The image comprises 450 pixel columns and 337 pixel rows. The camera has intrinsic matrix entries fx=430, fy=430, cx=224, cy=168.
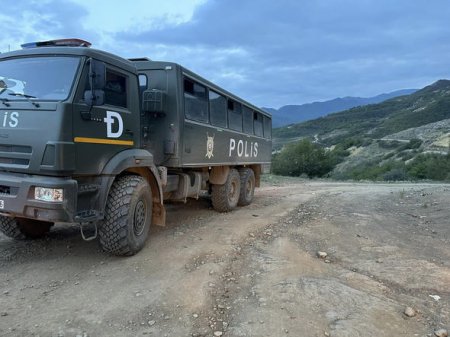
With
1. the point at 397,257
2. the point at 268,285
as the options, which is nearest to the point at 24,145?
the point at 268,285

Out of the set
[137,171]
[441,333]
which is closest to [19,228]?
[137,171]

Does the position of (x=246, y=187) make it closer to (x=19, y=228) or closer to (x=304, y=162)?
(x=19, y=228)

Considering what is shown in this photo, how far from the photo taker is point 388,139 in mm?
60812

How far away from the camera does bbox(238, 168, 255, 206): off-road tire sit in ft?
37.0

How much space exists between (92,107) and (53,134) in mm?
612

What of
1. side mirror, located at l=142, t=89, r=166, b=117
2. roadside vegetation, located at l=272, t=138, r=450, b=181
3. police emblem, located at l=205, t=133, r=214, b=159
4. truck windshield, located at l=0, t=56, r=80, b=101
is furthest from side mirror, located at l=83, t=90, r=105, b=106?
roadside vegetation, located at l=272, t=138, r=450, b=181

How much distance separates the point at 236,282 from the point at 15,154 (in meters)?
3.01

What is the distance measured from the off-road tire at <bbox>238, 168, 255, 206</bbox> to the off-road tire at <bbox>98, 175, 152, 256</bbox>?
5321 millimetres

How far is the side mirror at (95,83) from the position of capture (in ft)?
16.8

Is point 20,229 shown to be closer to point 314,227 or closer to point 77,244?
point 77,244

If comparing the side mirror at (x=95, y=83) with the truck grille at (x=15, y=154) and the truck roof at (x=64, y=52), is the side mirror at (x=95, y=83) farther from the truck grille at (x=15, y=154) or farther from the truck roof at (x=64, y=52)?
the truck grille at (x=15, y=154)

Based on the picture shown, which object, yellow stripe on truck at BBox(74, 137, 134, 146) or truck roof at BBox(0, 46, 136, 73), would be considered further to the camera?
truck roof at BBox(0, 46, 136, 73)

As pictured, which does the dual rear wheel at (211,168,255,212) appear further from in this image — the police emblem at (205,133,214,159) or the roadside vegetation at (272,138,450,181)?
the roadside vegetation at (272,138,450,181)

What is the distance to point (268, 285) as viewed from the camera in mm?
5012
